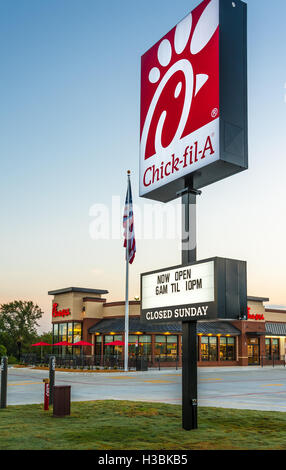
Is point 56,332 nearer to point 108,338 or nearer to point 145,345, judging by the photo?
point 108,338

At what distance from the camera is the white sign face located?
9.55m

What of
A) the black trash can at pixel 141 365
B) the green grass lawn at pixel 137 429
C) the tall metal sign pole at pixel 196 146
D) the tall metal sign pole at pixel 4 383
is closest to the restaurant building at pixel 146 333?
the black trash can at pixel 141 365

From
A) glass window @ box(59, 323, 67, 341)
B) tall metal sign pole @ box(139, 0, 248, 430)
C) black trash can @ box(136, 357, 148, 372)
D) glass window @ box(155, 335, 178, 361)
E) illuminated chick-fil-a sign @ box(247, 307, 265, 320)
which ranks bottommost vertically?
black trash can @ box(136, 357, 148, 372)

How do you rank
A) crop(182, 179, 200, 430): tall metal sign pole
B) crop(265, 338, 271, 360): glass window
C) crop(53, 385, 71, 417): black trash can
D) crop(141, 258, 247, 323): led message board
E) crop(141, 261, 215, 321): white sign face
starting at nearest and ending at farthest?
crop(141, 258, 247, 323): led message board < crop(141, 261, 215, 321): white sign face < crop(182, 179, 200, 430): tall metal sign pole < crop(53, 385, 71, 417): black trash can < crop(265, 338, 271, 360): glass window

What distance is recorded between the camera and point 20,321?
85.2 m

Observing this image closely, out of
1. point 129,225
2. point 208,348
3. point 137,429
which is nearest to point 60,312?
point 208,348

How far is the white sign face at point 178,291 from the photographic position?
9547 mm

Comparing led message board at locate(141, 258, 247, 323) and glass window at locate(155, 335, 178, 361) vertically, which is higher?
led message board at locate(141, 258, 247, 323)

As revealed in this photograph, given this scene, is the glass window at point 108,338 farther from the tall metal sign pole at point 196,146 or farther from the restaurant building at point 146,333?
the tall metal sign pole at point 196,146

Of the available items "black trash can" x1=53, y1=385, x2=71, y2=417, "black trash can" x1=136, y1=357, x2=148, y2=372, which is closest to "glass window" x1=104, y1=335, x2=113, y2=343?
"black trash can" x1=136, y1=357, x2=148, y2=372

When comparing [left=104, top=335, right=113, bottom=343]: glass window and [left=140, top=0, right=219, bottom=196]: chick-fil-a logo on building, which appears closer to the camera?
[left=140, top=0, right=219, bottom=196]: chick-fil-a logo on building

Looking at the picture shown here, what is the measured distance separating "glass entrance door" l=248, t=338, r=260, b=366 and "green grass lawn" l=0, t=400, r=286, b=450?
4172cm

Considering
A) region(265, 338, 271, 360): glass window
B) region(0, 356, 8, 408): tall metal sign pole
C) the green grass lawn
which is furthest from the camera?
region(265, 338, 271, 360): glass window

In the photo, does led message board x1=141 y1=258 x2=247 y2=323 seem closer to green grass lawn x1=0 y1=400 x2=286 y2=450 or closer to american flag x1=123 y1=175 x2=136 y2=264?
green grass lawn x1=0 y1=400 x2=286 y2=450
